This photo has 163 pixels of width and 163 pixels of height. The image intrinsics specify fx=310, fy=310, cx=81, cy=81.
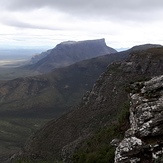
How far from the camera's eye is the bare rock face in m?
32.9

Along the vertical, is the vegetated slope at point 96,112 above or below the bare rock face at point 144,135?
below

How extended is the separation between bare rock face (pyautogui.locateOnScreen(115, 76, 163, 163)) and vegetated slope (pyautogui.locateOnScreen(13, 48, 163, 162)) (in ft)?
156

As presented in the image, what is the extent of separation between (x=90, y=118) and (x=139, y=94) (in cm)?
6486

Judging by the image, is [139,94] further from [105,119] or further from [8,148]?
[8,148]

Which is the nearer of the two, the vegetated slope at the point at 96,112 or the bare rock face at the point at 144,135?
the bare rock face at the point at 144,135

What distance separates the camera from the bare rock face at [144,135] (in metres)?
32.9

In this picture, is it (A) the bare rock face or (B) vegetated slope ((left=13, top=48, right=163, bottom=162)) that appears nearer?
(A) the bare rock face

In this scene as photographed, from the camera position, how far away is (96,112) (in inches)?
4390

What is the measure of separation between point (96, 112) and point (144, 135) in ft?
252

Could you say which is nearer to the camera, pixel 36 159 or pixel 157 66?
pixel 36 159

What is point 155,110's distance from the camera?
37438 mm

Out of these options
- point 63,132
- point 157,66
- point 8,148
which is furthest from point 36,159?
point 8,148

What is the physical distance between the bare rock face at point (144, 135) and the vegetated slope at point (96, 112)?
4766 centimetres

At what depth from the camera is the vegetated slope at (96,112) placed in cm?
9776
